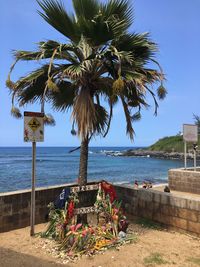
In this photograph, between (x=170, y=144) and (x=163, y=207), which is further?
(x=170, y=144)

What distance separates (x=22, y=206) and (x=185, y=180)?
7117mm

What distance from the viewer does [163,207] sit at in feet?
24.5

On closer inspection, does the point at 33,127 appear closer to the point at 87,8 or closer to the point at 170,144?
the point at 87,8

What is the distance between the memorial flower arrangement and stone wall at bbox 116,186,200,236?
118 centimetres

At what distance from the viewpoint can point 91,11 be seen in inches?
270

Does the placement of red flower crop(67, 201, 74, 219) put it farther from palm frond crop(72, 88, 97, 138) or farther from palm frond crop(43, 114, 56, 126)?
palm frond crop(43, 114, 56, 126)

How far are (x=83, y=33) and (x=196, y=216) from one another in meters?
4.19

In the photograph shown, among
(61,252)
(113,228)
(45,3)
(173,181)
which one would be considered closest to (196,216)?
(113,228)

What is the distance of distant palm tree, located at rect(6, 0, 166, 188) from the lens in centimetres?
662

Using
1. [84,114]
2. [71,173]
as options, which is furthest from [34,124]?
[71,173]

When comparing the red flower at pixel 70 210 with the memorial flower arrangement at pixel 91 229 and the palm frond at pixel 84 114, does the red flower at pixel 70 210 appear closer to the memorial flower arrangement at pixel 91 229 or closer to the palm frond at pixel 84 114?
the memorial flower arrangement at pixel 91 229

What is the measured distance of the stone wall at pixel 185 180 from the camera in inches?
475

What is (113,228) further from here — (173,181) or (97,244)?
(173,181)

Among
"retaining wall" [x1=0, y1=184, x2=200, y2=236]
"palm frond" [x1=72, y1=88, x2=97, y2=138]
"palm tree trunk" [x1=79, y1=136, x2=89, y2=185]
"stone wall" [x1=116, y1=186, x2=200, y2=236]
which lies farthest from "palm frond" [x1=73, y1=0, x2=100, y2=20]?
"stone wall" [x1=116, y1=186, x2=200, y2=236]
